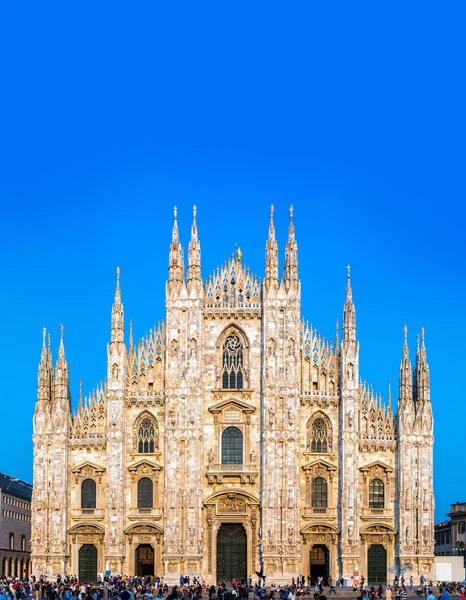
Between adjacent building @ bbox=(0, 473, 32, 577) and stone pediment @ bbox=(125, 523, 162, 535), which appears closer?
stone pediment @ bbox=(125, 523, 162, 535)

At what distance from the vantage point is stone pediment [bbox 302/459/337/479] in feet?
237

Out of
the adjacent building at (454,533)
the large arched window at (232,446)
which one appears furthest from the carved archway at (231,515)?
the adjacent building at (454,533)

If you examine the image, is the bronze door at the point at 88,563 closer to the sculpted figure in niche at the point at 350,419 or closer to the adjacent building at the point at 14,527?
the sculpted figure in niche at the point at 350,419

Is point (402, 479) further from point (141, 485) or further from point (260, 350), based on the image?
point (141, 485)

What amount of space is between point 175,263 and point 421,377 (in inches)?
688

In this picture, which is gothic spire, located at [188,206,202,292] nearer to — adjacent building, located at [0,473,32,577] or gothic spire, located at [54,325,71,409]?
gothic spire, located at [54,325,71,409]

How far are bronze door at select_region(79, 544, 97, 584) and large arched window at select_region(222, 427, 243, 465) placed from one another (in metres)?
10.2

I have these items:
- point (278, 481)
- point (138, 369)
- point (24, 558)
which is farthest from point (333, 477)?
point (24, 558)

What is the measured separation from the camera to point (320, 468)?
72.6 m

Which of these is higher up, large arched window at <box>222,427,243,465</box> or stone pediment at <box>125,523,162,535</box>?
large arched window at <box>222,427,243,465</box>

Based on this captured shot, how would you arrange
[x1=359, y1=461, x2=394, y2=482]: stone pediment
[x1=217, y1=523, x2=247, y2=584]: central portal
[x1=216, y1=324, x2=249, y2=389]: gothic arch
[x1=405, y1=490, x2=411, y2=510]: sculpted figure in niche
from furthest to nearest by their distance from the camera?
[x1=216, y1=324, x2=249, y2=389]: gothic arch → [x1=217, y1=523, x2=247, y2=584]: central portal → [x1=359, y1=461, x2=394, y2=482]: stone pediment → [x1=405, y1=490, x2=411, y2=510]: sculpted figure in niche

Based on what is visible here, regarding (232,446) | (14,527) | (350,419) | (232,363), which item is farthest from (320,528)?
(14,527)

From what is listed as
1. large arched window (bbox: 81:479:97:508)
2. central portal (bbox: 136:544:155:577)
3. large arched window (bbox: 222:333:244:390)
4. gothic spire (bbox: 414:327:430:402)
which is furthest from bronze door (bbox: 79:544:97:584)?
gothic spire (bbox: 414:327:430:402)

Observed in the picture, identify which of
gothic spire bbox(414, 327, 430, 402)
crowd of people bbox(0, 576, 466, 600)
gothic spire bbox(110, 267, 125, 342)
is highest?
gothic spire bbox(110, 267, 125, 342)
